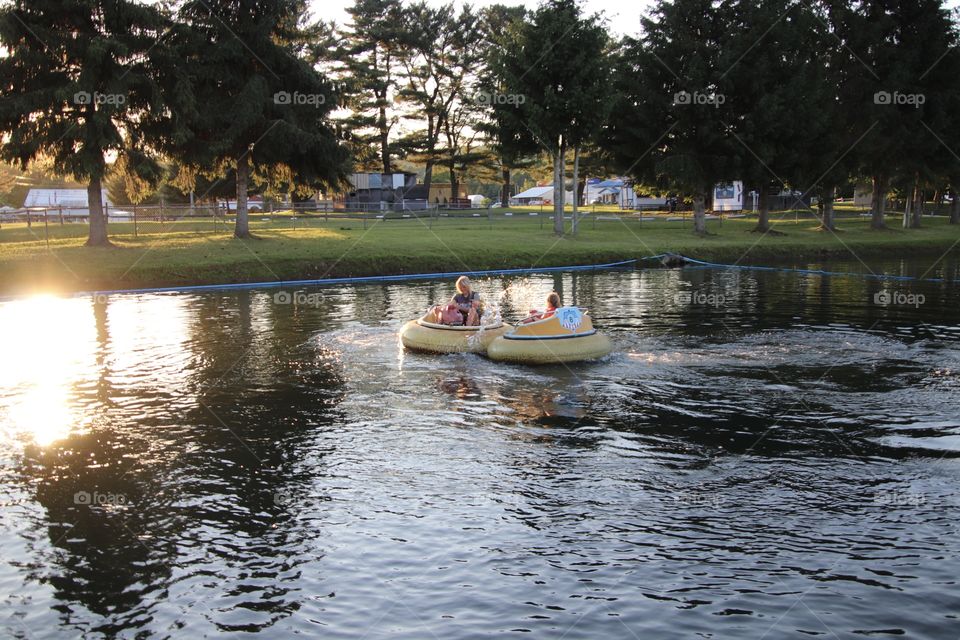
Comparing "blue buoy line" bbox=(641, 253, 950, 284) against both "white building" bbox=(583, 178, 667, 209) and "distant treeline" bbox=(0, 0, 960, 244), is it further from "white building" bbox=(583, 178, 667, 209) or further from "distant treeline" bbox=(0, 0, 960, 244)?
"white building" bbox=(583, 178, 667, 209)

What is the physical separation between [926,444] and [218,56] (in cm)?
3735

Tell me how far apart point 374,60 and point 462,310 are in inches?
2378

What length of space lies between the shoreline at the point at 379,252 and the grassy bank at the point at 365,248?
0.18 ft

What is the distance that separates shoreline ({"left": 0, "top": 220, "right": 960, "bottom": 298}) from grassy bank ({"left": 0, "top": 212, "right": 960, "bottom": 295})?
2.2 inches

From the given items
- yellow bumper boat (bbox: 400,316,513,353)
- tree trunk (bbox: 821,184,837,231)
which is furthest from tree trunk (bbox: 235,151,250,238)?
tree trunk (bbox: 821,184,837,231)

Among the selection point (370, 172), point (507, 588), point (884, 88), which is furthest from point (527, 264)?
point (370, 172)

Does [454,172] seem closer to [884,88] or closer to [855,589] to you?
[884,88]

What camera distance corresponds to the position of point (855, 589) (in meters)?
8.55

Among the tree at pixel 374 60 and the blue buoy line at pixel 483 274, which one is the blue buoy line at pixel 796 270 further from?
the tree at pixel 374 60

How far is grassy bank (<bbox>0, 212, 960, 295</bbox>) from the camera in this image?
34.8 meters

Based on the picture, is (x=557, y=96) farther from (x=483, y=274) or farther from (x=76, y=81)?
(x=76, y=81)

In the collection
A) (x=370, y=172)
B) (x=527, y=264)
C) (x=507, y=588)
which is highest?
(x=370, y=172)

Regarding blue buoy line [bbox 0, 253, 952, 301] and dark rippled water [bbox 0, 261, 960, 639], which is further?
blue buoy line [bbox 0, 253, 952, 301]

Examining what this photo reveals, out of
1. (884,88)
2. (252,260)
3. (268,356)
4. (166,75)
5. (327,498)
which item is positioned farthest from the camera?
(884,88)
